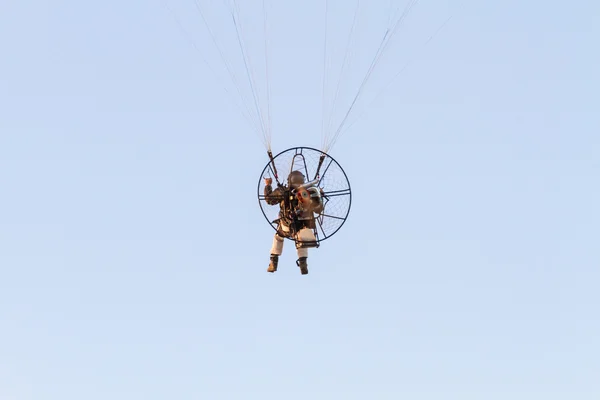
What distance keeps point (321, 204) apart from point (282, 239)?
3.82ft

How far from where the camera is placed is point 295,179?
36.7 metres

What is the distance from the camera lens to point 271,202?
121ft

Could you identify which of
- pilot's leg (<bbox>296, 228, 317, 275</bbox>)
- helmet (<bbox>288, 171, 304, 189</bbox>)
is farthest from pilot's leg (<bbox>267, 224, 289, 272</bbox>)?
helmet (<bbox>288, 171, 304, 189</bbox>)

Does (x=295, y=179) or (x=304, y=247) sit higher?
(x=295, y=179)

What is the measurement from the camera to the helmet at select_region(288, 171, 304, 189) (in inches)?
1446

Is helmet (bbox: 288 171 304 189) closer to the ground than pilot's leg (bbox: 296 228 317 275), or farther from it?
farther from it

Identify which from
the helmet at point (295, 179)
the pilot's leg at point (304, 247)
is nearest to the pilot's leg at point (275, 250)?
the pilot's leg at point (304, 247)

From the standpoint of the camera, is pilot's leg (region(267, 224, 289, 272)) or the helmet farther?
pilot's leg (region(267, 224, 289, 272))

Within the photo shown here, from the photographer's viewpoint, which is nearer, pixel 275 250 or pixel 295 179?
pixel 295 179

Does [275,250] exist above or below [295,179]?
below

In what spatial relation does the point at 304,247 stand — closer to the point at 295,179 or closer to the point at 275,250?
the point at 275,250

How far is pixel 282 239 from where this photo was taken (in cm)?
3731

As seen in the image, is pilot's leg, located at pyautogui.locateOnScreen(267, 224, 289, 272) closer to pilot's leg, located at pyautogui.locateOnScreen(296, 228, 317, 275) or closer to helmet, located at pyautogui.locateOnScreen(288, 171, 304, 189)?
pilot's leg, located at pyautogui.locateOnScreen(296, 228, 317, 275)

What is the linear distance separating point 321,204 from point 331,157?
2.93 feet
